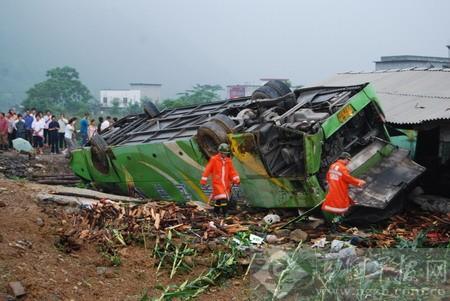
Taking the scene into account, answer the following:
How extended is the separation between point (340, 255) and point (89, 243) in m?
2.57

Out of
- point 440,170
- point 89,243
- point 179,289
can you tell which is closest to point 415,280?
point 179,289

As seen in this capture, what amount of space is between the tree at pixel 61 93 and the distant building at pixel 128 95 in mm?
3006

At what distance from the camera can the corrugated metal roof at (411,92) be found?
356 inches

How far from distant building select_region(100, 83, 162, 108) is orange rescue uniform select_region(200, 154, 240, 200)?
134 ft

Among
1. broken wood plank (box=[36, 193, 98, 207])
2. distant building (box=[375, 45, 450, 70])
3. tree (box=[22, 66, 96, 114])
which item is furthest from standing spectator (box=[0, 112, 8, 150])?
tree (box=[22, 66, 96, 114])

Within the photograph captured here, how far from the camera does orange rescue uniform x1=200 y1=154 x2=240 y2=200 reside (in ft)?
25.3

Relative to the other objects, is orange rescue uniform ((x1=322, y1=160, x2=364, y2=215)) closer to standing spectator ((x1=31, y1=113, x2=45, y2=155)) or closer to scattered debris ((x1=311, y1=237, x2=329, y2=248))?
scattered debris ((x1=311, y1=237, x2=329, y2=248))

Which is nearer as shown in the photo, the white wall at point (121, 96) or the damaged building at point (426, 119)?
the damaged building at point (426, 119)

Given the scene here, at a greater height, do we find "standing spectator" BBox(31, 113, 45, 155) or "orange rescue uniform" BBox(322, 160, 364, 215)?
"orange rescue uniform" BBox(322, 160, 364, 215)

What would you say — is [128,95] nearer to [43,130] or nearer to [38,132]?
[43,130]

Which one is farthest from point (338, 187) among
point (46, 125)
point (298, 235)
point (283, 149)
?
point (46, 125)

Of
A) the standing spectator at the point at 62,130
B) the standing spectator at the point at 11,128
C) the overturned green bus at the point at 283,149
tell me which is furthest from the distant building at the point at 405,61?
the overturned green bus at the point at 283,149

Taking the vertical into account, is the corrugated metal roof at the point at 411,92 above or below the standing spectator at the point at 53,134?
above

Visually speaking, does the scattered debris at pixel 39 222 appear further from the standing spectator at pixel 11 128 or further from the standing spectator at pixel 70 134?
the standing spectator at pixel 11 128
